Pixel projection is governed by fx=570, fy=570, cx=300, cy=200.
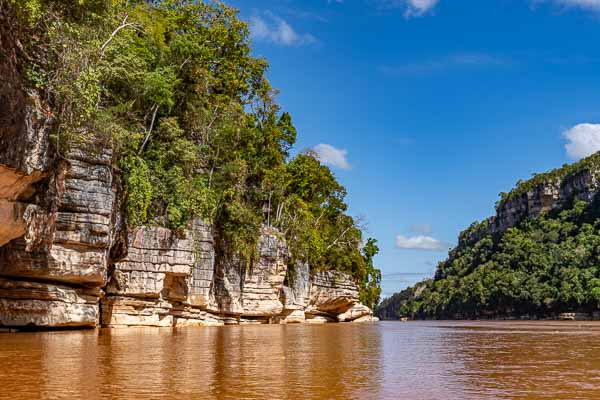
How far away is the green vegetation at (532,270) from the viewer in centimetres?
Result: 8950

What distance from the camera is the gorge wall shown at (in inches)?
669

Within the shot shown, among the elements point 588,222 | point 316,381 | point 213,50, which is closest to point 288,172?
point 213,50

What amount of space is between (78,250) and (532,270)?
95402mm

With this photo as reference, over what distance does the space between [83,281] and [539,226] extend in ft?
365

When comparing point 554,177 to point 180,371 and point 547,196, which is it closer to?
point 547,196

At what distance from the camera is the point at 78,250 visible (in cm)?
2148

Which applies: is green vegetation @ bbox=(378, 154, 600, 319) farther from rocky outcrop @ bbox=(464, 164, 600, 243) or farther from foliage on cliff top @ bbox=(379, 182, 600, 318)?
rocky outcrop @ bbox=(464, 164, 600, 243)

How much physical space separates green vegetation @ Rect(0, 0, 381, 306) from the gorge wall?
97 centimetres

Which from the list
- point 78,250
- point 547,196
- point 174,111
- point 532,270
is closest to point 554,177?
point 547,196

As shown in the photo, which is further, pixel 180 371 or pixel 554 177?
pixel 554 177

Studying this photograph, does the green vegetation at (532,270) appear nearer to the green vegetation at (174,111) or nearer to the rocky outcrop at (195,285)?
the green vegetation at (174,111)

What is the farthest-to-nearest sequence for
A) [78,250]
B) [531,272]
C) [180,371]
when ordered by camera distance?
[531,272] → [78,250] → [180,371]

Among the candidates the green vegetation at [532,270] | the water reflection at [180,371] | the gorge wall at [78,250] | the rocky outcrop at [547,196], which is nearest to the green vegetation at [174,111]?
the gorge wall at [78,250]

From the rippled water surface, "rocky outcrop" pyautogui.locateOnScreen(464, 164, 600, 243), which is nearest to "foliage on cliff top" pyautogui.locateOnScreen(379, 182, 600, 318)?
"rocky outcrop" pyautogui.locateOnScreen(464, 164, 600, 243)
